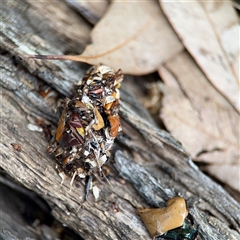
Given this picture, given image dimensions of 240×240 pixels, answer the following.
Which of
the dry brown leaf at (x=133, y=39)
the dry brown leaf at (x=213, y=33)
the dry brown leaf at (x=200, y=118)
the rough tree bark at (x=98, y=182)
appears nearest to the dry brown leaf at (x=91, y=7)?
the dry brown leaf at (x=133, y=39)

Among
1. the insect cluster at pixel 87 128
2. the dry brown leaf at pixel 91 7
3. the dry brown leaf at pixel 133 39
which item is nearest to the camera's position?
the insect cluster at pixel 87 128

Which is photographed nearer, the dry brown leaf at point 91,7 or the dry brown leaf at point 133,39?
the dry brown leaf at point 133,39

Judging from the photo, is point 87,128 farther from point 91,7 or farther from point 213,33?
point 213,33

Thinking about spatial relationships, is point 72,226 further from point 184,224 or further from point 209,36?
point 209,36

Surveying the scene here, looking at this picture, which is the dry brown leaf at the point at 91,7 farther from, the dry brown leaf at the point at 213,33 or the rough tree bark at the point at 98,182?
the dry brown leaf at the point at 213,33

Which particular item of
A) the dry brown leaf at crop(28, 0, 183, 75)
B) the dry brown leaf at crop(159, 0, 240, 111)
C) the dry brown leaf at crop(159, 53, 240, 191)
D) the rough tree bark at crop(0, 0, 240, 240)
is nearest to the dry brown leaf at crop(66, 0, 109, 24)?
the dry brown leaf at crop(28, 0, 183, 75)

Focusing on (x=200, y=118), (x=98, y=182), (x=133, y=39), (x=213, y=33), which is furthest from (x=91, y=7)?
(x=98, y=182)

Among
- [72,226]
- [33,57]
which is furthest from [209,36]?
[72,226]
